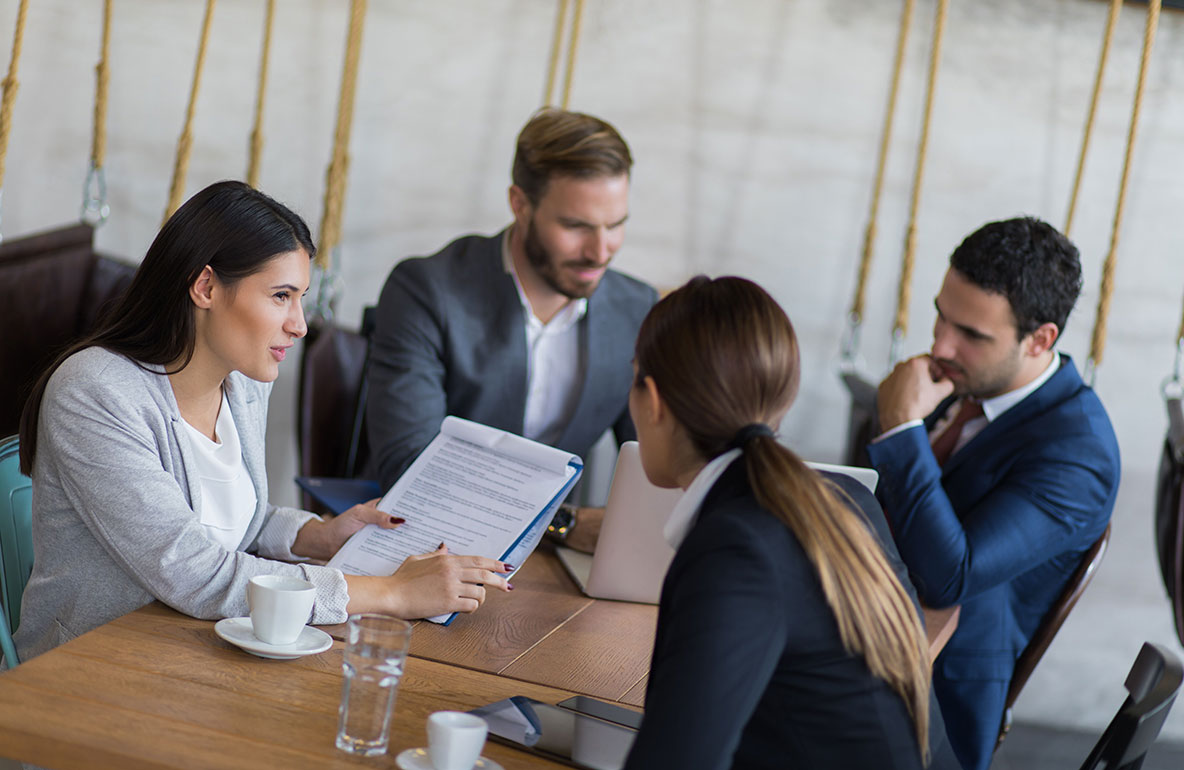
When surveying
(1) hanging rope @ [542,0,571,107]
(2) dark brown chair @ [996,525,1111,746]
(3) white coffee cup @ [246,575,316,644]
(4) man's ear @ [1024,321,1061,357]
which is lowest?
(2) dark brown chair @ [996,525,1111,746]

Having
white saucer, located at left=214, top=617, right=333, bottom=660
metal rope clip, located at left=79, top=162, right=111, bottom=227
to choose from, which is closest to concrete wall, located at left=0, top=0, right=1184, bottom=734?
metal rope clip, located at left=79, top=162, right=111, bottom=227

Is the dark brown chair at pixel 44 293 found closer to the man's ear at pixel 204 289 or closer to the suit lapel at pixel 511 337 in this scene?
the suit lapel at pixel 511 337

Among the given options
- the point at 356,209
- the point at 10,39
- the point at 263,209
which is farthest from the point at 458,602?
the point at 10,39

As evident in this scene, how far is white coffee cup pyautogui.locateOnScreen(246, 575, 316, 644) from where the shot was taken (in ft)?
4.19

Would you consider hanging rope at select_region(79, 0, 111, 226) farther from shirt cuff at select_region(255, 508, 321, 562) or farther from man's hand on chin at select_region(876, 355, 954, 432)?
man's hand on chin at select_region(876, 355, 954, 432)

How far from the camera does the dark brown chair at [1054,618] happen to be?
2.04 m

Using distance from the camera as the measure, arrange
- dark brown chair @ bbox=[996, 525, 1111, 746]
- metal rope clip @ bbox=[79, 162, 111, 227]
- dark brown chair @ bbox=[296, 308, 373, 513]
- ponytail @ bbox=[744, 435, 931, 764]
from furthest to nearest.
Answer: metal rope clip @ bbox=[79, 162, 111, 227] → dark brown chair @ bbox=[296, 308, 373, 513] → dark brown chair @ bbox=[996, 525, 1111, 746] → ponytail @ bbox=[744, 435, 931, 764]

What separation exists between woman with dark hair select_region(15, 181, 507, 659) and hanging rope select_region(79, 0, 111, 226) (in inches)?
52.1

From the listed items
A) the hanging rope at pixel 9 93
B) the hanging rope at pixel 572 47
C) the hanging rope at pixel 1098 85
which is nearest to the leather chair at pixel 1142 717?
the hanging rope at pixel 1098 85

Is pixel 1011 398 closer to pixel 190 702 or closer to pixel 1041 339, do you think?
pixel 1041 339

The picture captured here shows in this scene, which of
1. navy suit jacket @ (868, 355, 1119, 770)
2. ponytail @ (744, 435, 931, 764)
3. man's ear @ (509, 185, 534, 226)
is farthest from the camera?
man's ear @ (509, 185, 534, 226)

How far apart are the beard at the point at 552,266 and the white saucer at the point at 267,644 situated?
1198mm

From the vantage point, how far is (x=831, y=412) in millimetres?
3102

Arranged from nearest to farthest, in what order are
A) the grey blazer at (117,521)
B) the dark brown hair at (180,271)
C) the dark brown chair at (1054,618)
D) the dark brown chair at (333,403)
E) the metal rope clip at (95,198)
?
the grey blazer at (117,521), the dark brown hair at (180,271), the dark brown chair at (1054,618), the dark brown chair at (333,403), the metal rope clip at (95,198)
